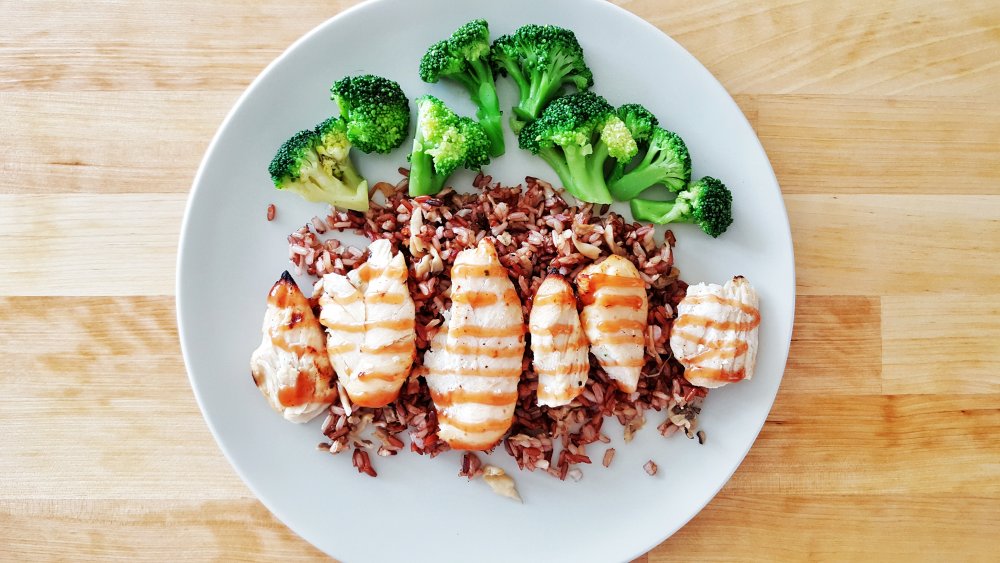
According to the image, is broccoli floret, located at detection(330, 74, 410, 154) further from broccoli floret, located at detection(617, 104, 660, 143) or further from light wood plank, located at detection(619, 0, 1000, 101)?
light wood plank, located at detection(619, 0, 1000, 101)

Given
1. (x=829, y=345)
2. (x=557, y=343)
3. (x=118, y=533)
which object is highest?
(x=557, y=343)

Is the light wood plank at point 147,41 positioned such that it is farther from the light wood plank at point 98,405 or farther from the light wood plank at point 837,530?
the light wood plank at point 837,530

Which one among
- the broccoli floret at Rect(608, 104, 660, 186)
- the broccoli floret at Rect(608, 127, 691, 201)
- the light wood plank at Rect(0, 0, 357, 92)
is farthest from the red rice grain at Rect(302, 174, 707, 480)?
the light wood plank at Rect(0, 0, 357, 92)

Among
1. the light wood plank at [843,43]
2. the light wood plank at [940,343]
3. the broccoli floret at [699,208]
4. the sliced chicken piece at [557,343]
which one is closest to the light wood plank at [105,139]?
the sliced chicken piece at [557,343]

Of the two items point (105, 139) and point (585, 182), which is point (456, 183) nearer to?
point (585, 182)

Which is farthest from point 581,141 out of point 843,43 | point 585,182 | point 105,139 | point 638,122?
point 105,139
